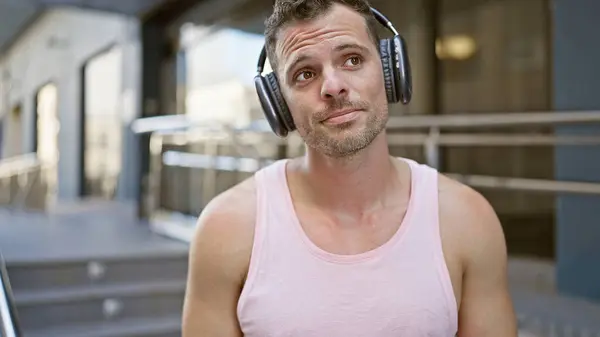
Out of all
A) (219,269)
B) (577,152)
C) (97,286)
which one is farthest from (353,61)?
(97,286)

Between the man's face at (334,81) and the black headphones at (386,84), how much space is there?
0.06 meters

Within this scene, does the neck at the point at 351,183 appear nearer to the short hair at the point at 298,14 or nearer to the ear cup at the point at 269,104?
the ear cup at the point at 269,104

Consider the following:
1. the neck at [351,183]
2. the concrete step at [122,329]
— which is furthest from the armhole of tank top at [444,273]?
the concrete step at [122,329]

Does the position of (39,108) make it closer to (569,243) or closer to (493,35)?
(493,35)

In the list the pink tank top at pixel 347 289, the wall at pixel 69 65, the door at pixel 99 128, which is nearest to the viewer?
the pink tank top at pixel 347 289

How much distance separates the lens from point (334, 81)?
92 centimetres

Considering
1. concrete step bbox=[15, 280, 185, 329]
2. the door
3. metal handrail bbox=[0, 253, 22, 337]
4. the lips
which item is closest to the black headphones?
the lips

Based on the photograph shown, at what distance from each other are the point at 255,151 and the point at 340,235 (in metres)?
3.07

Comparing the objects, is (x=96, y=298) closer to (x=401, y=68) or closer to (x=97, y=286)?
(x=97, y=286)

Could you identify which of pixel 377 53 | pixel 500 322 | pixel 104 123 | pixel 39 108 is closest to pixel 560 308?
pixel 500 322

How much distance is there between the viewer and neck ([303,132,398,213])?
3.39 ft

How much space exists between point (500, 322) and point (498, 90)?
3.71 metres

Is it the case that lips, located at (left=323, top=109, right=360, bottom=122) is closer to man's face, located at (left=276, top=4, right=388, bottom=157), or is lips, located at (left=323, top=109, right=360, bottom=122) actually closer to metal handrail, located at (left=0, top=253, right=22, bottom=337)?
man's face, located at (left=276, top=4, right=388, bottom=157)

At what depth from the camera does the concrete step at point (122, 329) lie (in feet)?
10.4
